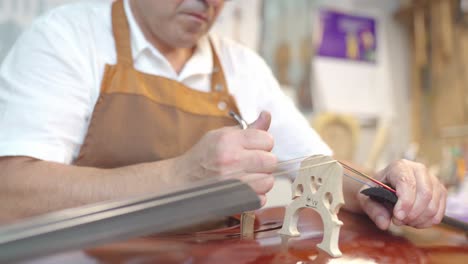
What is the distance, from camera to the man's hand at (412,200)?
668 millimetres

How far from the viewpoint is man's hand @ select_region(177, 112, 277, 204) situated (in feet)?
1.91

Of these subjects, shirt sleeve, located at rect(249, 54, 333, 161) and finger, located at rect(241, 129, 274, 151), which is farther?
shirt sleeve, located at rect(249, 54, 333, 161)

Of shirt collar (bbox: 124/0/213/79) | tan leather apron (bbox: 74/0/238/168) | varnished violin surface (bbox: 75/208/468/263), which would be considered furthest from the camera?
shirt collar (bbox: 124/0/213/79)

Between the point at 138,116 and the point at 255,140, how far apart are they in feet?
1.31

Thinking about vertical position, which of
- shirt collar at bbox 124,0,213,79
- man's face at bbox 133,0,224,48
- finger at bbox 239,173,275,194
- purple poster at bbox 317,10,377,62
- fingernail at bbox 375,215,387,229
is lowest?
fingernail at bbox 375,215,387,229

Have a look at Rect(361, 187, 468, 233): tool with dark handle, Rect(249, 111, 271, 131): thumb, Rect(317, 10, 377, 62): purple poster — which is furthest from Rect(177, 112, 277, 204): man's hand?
Rect(317, 10, 377, 62): purple poster

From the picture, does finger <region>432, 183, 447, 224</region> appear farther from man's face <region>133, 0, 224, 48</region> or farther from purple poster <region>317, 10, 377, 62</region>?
purple poster <region>317, 10, 377, 62</region>

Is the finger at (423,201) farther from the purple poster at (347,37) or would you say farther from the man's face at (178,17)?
the purple poster at (347,37)

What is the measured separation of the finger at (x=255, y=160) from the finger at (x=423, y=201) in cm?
26

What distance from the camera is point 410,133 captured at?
248 cm

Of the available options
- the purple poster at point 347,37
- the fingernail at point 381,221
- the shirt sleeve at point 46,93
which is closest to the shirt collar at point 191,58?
the shirt sleeve at point 46,93

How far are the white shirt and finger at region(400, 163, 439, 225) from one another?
0.29 meters

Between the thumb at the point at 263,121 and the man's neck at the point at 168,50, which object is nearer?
the thumb at the point at 263,121

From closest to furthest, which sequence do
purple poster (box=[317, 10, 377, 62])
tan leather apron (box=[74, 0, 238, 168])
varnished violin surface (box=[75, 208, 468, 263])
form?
1. varnished violin surface (box=[75, 208, 468, 263])
2. tan leather apron (box=[74, 0, 238, 168])
3. purple poster (box=[317, 10, 377, 62])
